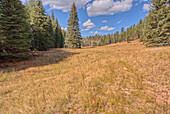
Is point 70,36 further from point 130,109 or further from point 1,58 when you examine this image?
point 130,109

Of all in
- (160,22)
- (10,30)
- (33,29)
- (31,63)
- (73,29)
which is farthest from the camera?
(73,29)

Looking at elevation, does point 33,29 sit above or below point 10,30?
above

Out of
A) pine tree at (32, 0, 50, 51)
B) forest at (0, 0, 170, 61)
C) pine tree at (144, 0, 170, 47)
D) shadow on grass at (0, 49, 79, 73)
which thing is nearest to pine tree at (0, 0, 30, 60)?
forest at (0, 0, 170, 61)

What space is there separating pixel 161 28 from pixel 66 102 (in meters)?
22.0

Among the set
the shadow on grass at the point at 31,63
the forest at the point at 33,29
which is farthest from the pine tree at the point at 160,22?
the shadow on grass at the point at 31,63

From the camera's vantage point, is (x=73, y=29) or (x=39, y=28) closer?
(x=39, y=28)

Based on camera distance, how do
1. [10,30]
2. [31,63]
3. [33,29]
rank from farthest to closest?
[33,29], [31,63], [10,30]

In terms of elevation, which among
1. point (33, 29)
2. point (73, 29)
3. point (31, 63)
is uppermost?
point (73, 29)

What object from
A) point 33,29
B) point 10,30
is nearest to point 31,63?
point 10,30

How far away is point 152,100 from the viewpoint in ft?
9.68

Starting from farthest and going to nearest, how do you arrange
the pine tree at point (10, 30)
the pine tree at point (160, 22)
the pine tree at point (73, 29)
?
the pine tree at point (73, 29) < the pine tree at point (160, 22) < the pine tree at point (10, 30)

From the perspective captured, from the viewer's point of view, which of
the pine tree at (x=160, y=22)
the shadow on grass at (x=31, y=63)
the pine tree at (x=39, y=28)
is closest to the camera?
the shadow on grass at (x=31, y=63)

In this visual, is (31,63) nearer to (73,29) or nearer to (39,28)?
(39,28)

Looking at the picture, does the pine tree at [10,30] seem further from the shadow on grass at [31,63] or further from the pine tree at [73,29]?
the pine tree at [73,29]
